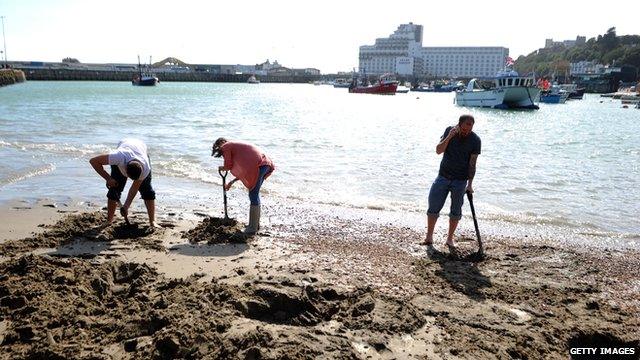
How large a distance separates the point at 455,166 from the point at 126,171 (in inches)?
154

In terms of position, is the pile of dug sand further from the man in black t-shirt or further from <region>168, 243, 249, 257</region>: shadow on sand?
the man in black t-shirt

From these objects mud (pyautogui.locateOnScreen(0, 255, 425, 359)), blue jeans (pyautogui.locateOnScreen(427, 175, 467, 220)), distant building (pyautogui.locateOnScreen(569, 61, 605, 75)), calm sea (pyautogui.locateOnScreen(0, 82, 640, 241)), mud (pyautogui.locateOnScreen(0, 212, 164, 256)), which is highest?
distant building (pyautogui.locateOnScreen(569, 61, 605, 75))

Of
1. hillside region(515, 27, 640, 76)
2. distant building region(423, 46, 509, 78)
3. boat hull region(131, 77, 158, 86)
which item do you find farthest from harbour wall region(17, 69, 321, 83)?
hillside region(515, 27, 640, 76)

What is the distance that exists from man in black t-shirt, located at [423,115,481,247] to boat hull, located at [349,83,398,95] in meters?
80.0

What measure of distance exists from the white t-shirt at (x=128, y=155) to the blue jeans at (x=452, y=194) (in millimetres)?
3554

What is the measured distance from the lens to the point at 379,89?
280ft

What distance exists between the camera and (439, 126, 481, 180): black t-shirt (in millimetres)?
5762

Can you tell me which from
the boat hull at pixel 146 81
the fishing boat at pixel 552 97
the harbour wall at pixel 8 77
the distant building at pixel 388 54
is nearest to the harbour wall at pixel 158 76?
the distant building at pixel 388 54

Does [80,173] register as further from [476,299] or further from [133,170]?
[476,299]

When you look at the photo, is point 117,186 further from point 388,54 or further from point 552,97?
point 388,54

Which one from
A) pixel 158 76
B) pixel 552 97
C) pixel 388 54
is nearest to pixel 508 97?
pixel 552 97

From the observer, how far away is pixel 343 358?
322cm

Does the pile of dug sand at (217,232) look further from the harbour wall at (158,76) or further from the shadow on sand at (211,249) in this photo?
the harbour wall at (158,76)

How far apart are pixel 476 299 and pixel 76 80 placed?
132 meters
